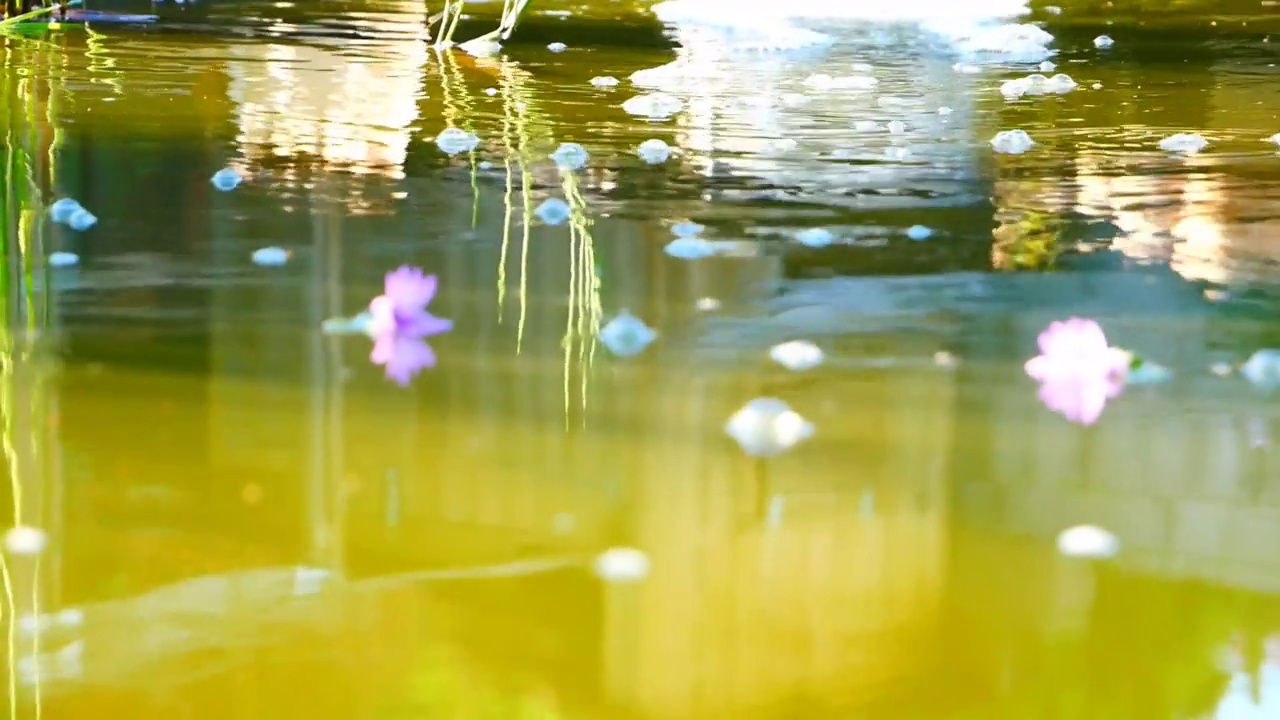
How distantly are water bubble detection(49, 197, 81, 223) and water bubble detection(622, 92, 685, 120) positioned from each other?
1.39 meters

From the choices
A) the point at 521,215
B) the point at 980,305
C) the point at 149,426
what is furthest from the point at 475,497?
the point at 521,215

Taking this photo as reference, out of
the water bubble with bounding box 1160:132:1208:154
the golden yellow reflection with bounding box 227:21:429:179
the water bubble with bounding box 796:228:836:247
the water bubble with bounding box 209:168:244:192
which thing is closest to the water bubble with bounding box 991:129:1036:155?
the water bubble with bounding box 1160:132:1208:154

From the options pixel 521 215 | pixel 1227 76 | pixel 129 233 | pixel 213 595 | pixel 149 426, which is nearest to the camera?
pixel 213 595

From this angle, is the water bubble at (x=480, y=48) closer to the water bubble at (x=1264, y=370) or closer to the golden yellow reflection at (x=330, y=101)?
the golden yellow reflection at (x=330, y=101)

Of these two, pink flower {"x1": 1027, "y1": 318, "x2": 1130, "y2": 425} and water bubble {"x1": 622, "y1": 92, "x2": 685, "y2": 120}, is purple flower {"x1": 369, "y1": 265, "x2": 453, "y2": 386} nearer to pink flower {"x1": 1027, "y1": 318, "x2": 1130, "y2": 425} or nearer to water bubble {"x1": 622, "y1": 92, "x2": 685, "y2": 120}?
pink flower {"x1": 1027, "y1": 318, "x2": 1130, "y2": 425}

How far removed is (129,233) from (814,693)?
1.46 m

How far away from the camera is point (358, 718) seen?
85 centimetres

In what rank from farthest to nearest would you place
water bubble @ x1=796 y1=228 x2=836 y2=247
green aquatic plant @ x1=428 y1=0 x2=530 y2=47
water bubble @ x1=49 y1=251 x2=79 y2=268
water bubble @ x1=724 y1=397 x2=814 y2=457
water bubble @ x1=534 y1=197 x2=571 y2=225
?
green aquatic plant @ x1=428 y1=0 x2=530 y2=47
water bubble @ x1=534 y1=197 x2=571 y2=225
water bubble @ x1=796 y1=228 x2=836 y2=247
water bubble @ x1=49 y1=251 x2=79 y2=268
water bubble @ x1=724 y1=397 x2=814 y2=457

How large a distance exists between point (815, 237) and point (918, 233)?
0.17m

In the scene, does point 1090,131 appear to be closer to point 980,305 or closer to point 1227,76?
point 1227,76

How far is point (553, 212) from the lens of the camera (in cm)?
207

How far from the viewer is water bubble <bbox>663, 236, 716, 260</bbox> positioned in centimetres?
186

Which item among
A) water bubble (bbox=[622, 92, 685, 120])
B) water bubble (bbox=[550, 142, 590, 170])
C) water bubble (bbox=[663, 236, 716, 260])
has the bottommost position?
water bubble (bbox=[663, 236, 716, 260])

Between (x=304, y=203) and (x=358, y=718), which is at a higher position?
(x=304, y=203)
